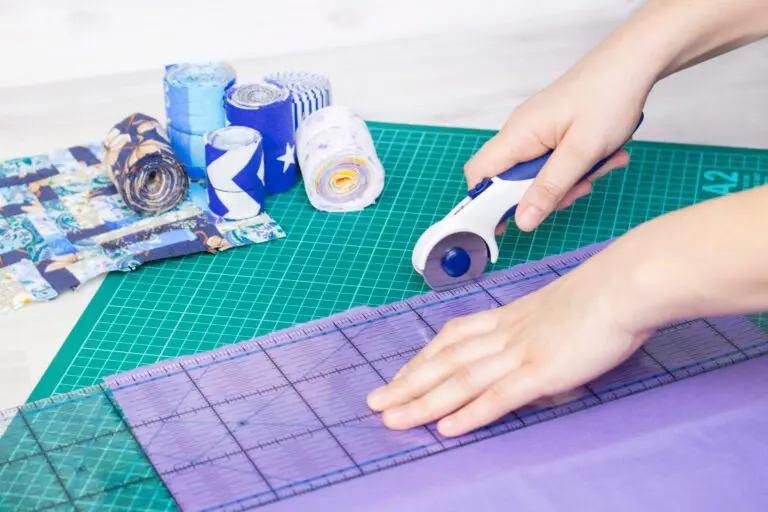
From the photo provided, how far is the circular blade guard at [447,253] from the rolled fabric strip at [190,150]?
689mm

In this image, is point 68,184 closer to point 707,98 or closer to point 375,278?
point 375,278

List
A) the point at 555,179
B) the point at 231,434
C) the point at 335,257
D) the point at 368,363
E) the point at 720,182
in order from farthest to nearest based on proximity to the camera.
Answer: the point at 720,182
the point at 335,257
the point at 555,179
the point at 368,363
the point at 231,434

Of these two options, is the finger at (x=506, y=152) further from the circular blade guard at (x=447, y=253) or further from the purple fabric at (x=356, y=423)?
the purple fabric at (x=356, y=423)

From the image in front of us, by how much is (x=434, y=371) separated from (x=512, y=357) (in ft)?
0.43

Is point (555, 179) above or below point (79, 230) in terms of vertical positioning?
above

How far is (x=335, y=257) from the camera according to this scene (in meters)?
2.33

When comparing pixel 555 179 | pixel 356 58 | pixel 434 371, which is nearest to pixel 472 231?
pixel 555 179

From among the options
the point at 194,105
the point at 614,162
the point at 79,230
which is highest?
the point at 614,162

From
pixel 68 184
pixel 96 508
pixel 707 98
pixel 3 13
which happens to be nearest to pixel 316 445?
pixel 96 508

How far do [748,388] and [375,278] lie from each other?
0.75m

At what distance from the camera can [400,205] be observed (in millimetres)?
2494

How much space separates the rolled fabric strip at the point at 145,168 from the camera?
2406 millimetres

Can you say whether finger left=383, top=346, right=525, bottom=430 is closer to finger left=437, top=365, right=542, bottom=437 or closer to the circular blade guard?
finger left=437, top=365, right=542, bottom=437

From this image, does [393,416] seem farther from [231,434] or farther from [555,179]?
[555,179]
